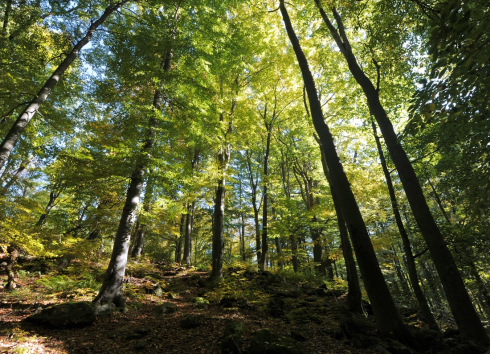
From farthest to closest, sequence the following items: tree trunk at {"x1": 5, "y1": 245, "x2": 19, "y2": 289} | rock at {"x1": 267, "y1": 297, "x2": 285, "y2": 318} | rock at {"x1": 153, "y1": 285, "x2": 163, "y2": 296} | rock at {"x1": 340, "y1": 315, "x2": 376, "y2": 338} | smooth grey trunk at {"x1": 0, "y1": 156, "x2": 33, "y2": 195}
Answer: smooth grey trunk at {"x1": 0, "y1": 156, "x2": 33, "y2": 195}, rock at {"x1": 153, "y1": 285, "x2": 163, "y2": 296}, tree trunk at {"x1": 5, "y1": 245, "x2": 19, "y2": 289}, rock at {"x1": 267, "y1": 297, "x2": 285, "y2": 318}, rock at {"x1": 340, "y1": 315, "x2": 376, "y2": 338}

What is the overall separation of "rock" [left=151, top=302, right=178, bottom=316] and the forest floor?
0.10m

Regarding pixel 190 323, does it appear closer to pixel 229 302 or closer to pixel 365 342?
pixel 229 302

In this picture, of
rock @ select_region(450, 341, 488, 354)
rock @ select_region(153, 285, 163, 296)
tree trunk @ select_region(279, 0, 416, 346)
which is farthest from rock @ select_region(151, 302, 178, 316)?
rock @ select_region(450, 341, 488, 354)

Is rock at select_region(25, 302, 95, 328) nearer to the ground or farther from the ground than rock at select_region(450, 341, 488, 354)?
farther from the ground

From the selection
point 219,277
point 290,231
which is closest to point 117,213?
point 219,277

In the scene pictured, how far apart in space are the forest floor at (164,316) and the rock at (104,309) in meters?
0.15

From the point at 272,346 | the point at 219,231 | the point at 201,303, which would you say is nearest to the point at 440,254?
the point at 272,346

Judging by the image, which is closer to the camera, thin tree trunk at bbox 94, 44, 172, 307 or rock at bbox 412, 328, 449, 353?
→ rock at bbox 412, 328, 449, 353

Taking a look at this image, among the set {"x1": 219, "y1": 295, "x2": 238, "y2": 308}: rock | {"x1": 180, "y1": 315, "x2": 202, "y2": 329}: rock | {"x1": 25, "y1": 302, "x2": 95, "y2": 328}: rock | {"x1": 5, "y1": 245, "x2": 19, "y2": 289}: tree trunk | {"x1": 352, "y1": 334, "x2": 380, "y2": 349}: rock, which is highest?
{"x1": 5, "y1": 245, "x2": 19, "y2": 289}: tree trunk

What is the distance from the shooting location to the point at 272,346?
3506 millimetres

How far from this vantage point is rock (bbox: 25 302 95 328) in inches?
181

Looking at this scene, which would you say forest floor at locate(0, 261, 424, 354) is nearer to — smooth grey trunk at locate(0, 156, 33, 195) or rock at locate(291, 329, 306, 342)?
rock at locate(291, 329, 306, 342)

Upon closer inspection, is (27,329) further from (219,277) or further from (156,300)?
(219,277)

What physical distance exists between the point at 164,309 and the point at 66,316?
2170 millimetres
